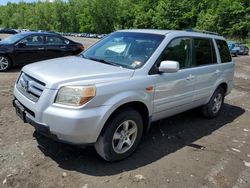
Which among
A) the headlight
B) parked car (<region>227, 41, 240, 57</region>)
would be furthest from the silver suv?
parked car (<region>227, 41, 240, 57</region>)

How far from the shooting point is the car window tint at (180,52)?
16.3ft

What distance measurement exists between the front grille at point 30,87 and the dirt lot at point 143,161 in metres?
0.87

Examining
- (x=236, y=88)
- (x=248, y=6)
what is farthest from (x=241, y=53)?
(x=248, y=6)

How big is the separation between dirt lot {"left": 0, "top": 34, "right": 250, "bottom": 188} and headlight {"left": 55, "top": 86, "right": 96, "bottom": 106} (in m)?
0.94

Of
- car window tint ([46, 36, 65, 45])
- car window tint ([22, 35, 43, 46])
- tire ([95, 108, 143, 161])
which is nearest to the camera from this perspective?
tire ([95, 108, 143, 161])

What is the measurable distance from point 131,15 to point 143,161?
288ft

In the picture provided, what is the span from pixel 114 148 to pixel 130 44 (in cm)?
178

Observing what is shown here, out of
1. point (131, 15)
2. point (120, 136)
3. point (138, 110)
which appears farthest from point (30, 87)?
point (131, 15)

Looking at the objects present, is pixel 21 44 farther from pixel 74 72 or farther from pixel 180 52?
pixel 74 72

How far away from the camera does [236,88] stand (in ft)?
35.5

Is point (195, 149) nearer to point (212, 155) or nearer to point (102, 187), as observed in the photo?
point (212, 155)

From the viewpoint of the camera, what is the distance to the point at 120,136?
14.1 ft

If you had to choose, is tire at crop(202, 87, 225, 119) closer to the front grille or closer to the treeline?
the front grille

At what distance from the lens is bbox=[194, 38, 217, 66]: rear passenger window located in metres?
5.75
